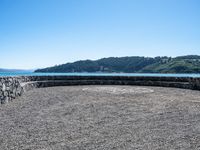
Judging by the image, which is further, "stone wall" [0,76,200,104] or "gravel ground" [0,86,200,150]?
"stone wall" [0,76,200,104]

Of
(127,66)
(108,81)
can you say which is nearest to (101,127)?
(108,81)

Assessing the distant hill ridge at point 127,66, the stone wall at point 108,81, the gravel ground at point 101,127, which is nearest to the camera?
the gravel ground at point 101,127

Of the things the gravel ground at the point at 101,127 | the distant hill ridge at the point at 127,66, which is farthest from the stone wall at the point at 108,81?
the distant hill ridge at the point at 127,66

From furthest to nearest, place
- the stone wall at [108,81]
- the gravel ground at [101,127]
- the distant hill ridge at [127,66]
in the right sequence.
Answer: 1. the distant hill ridge at [127,66]
2. the stone wall at [108,81]
3. the gravel ground at [101,127]

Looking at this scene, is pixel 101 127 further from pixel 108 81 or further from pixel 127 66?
pixel 127 66

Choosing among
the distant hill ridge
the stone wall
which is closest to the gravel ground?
the stone wall

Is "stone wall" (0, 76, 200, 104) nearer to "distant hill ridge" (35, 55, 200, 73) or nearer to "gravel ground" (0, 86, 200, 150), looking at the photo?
"gravel ground" (0, 86, 200, 150)

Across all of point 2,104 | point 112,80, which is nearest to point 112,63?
point 112,80

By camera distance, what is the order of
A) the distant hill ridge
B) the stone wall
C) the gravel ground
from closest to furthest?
the gravel ground
the stone wall
the distant hill ridge

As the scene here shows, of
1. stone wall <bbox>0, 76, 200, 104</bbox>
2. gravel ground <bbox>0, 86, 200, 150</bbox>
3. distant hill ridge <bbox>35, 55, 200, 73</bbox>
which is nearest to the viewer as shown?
gravel ground <bbox>0, 86, 200, 150</bbox>

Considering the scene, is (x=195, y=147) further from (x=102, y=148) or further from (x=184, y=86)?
(x=184, y=86)

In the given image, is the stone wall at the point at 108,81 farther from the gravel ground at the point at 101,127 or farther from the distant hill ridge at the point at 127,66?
the distant hill ridge at the point at 127,66

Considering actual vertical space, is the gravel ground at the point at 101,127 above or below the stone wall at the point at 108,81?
below

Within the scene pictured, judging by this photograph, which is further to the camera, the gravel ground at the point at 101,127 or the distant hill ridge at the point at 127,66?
the distant hill ridge at the point at 127,66
